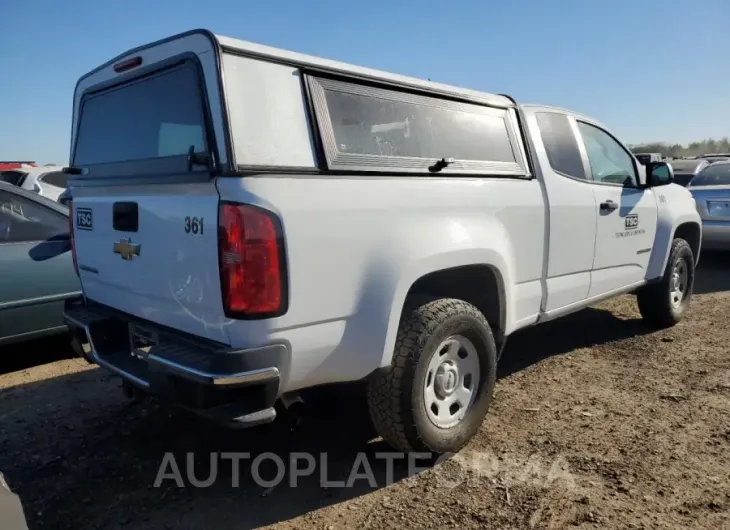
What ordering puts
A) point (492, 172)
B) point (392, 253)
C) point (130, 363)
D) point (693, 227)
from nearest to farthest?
point (392, 253), point (130, 363), point (492, 172), point (693, 227)

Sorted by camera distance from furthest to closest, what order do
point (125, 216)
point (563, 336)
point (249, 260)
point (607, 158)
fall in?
point (563, 336) < point (607, 158) < point (125, 216) < point (249, 260)

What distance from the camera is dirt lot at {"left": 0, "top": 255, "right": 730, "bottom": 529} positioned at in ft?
8.84

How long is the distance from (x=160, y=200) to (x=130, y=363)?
875mm

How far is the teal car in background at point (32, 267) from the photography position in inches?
169

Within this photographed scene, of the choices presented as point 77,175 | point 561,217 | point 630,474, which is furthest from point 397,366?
point 77,175

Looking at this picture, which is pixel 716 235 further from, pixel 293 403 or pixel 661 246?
pixel 293 403

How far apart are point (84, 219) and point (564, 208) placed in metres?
2.94

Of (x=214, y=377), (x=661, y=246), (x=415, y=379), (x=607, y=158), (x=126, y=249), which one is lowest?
(x=415, y=379)

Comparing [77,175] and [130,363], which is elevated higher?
[77,175]

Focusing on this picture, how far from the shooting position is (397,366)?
2828mm

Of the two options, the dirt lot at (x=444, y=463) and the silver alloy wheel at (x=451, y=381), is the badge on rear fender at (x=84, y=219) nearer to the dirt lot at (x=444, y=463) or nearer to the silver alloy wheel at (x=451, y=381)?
the dirt lot at (x=444, y=463)

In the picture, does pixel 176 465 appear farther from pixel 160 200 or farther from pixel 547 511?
pixel 547 511

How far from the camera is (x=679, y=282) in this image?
18.4 feet

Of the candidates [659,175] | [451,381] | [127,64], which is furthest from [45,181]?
[659,175]
